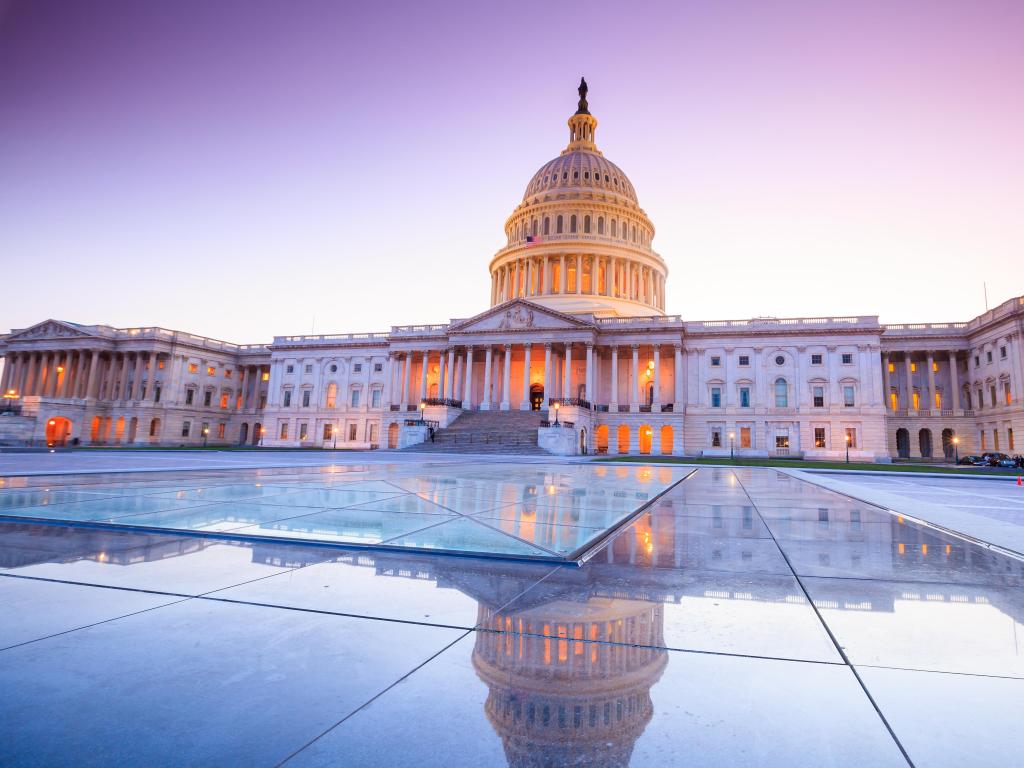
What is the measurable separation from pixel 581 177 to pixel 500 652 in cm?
9955

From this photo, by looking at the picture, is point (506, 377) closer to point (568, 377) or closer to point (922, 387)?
point (568, 377)

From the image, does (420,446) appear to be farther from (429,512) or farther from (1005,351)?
(1005,351)

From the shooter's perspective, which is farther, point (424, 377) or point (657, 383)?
point (424, 377)

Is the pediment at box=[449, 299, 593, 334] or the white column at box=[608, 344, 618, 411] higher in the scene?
the pediment at box=[449, 299, 593, 334]

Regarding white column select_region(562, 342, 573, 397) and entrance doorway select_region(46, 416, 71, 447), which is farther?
entrance doorway select_region(46, 416, 71, 447)

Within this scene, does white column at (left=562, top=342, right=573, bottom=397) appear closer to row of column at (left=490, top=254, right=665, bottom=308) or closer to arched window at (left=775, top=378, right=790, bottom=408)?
row of column at (left=490, top=254, right=665, bottom=308)

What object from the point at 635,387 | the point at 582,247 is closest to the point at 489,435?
the point at 635,387

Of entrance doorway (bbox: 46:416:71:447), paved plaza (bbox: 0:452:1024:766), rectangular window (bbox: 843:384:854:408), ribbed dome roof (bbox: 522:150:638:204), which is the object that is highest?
ribbed dome roof (bbox: 522:150:638:204)

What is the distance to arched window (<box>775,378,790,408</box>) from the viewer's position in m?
66.2

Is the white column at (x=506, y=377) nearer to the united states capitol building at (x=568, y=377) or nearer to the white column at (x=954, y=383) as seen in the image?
the united states capitol building at (x=568, y=377)

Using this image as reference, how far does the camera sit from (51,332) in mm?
84938

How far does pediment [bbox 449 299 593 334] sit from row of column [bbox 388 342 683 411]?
2.21 metres

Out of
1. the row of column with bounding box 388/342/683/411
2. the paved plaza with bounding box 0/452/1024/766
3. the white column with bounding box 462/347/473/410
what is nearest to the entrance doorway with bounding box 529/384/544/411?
the row of column with bounding box 388/342/683/411

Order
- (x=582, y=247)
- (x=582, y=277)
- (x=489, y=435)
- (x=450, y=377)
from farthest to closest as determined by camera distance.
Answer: (x=582, y=277) < (x=582, y=247) < (x=450, y=377) < (x=489, y=435)
